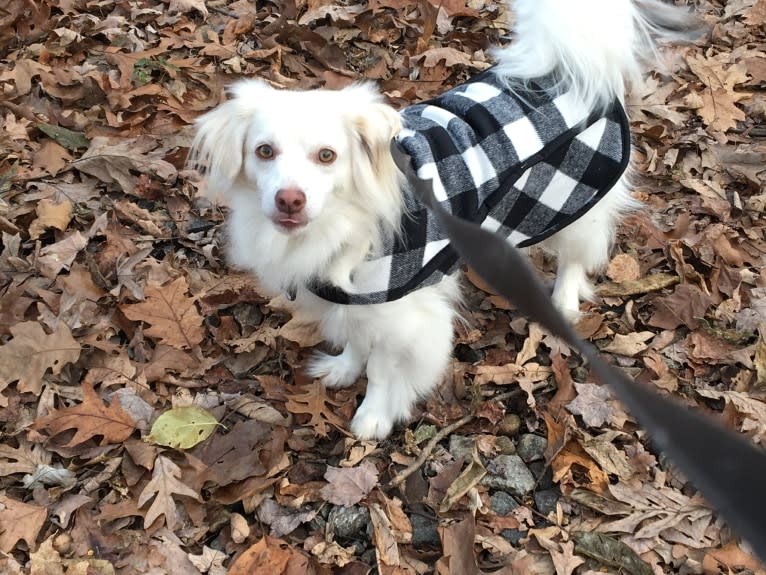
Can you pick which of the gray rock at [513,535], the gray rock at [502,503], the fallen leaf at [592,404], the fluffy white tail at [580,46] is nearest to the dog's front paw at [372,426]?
the gray rock at [502,503]

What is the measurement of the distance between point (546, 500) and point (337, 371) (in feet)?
3.62

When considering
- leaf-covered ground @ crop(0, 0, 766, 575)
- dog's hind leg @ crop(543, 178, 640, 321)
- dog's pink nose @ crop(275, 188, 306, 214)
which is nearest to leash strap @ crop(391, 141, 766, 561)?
dog's pink nose @ crop(275, 188, 306, 214)

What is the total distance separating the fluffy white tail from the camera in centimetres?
237

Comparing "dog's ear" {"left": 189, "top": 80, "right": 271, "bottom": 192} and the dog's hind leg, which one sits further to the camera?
the dog's hind leg

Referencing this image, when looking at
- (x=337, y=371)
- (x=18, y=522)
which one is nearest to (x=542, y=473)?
(x=337, y=371)

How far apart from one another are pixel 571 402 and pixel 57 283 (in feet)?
8.51

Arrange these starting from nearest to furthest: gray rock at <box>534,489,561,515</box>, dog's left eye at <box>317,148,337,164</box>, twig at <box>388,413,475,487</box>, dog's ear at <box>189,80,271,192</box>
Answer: dog's left eye at <box>317,148,337,164</box> < dog's ear at <box>189,80,271,192</box> < gray rock at <box>534,489,561,515</box> < twig at <box>388,413,475,487</box>

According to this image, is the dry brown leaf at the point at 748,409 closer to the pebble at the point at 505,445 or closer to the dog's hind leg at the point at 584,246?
the dog's hind leg at the point at 584,246

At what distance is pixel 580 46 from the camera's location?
2.36 meters

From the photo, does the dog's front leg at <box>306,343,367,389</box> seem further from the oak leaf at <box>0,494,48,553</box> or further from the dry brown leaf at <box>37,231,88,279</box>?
the dry brown leaf at <box>37,231,88,279</box>

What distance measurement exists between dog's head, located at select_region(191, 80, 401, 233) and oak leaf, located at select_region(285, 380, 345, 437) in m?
0.98

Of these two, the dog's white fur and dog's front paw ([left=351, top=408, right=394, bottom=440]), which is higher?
the dog's white fur

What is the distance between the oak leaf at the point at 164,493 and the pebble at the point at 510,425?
132 centimetres

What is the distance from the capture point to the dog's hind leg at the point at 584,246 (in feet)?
9.38
